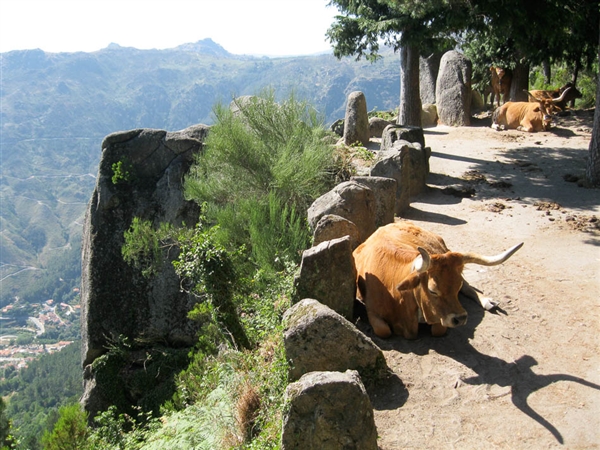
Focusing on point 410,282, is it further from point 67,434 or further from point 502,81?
point 502,81

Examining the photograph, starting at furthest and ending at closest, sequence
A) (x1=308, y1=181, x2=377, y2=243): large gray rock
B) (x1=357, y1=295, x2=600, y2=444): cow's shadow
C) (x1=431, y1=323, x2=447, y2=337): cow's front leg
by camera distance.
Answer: (x1=308, y1=181, x2=377, y2=243): large gray rock < (x1=431, y1=323, x2=447, y2=337): cow's front leg < (x1=357, y1=295, x2=600, y2=444): cow's shadow

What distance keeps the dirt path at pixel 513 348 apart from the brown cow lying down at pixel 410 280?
25 centimetres

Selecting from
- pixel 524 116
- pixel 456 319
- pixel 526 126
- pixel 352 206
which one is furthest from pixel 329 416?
pixel 524 116

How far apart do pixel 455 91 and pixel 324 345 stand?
735 inches

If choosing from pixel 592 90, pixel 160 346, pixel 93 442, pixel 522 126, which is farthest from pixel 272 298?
pixel 592 90

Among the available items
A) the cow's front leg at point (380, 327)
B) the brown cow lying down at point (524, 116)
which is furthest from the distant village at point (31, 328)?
the cow's front leg at point (380, 327)

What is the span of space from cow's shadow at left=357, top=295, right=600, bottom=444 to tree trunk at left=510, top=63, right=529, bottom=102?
1737 cm

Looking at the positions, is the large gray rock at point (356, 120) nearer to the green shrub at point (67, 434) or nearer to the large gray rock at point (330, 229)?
the large gray rock at point (330, 229)

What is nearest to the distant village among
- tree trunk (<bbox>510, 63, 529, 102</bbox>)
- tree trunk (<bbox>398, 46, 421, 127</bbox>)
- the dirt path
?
tree trunk (<bbox>398, 46, 421, 127</bbox>)

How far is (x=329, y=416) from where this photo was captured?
451 cm

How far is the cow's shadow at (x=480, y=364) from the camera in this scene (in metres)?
5.56

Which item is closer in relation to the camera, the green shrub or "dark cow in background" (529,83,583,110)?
the green shrub

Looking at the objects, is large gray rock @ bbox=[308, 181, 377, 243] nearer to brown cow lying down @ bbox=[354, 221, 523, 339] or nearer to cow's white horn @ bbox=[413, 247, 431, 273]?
brown cow lying down @ bbox=[354, 221, 523, 339]

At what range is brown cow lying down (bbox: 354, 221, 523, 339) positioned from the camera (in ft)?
A: 19.8
